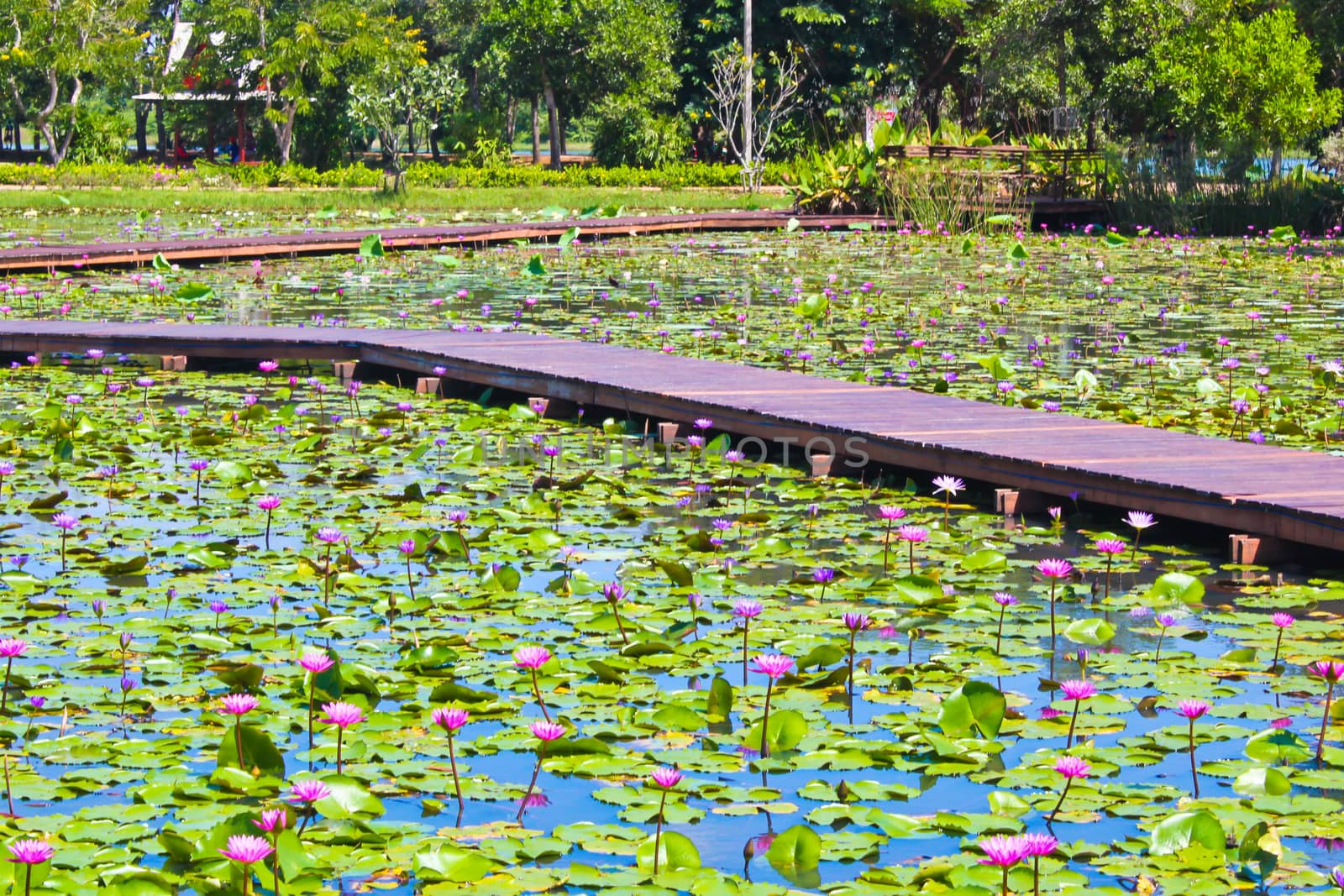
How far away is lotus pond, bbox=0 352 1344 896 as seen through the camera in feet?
10.1

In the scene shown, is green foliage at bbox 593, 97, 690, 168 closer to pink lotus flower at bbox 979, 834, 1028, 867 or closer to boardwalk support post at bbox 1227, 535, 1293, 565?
boardwalk support post at bbox 1227, 535, 1293, 565

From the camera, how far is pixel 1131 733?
3.86 metres

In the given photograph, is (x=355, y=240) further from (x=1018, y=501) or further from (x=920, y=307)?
(x=1018, y=501)

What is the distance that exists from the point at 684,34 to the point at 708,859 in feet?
125

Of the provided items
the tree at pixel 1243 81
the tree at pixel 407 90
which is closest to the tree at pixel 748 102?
the tree at pixel 407 90

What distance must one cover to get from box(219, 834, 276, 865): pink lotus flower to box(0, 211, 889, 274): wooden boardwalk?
14144mm

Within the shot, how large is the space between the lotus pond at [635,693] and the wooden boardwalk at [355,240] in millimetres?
10007

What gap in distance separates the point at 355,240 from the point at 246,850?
17.4 m

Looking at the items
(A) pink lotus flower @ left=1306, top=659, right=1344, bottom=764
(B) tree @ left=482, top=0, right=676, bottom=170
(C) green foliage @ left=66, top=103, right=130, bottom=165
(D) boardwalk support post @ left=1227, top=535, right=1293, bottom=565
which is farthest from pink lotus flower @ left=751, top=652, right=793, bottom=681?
(C) green foliage @ left=66, top=103, right=130, bottom=165

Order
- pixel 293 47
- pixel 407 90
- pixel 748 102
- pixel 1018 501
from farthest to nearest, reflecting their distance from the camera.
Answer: pixel 293 47, pixel 748 102, pixel 407 90, pixel 1018 501

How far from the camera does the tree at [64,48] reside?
38781 millimetres

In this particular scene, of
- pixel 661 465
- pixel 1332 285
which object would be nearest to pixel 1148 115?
pixel 1332 285

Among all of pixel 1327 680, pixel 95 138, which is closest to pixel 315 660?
pixel 1327 680

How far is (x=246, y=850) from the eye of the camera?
2.54 meters
